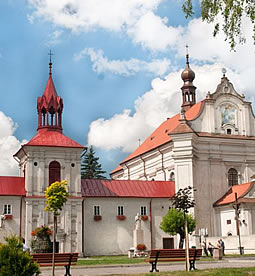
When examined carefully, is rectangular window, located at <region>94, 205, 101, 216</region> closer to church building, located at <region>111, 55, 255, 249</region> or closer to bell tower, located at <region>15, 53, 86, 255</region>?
bell tower, located at <region>15, 53, 86, 255</region>

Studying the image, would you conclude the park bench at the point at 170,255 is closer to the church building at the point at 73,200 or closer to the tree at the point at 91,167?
the church building at the point at 73,200

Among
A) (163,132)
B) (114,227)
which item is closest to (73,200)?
(114,227)

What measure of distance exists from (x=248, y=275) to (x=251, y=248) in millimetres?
23804

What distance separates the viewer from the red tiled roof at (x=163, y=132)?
54506mm

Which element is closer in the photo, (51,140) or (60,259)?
(60,259)

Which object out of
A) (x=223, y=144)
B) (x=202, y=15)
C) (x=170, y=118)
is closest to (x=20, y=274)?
(x=202, y=15)

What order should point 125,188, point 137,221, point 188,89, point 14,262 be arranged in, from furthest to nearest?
point 188,89
point 125,188
point 137,221
point 14,262

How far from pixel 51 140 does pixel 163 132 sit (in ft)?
58.0

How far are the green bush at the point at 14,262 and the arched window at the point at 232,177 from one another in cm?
3925

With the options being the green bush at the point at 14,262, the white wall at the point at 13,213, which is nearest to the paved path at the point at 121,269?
the green bush at the point at 14,262

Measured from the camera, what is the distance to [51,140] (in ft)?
152

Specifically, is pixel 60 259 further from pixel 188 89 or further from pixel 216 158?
pixel 188 89

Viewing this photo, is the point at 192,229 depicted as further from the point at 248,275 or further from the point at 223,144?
the point at 248,275

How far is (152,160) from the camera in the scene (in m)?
58.5
